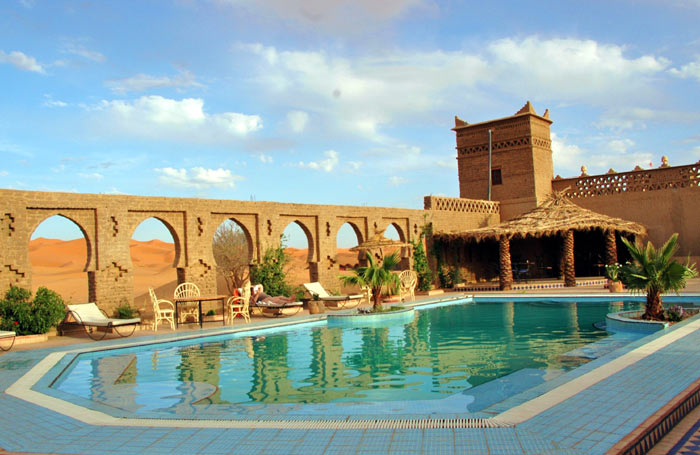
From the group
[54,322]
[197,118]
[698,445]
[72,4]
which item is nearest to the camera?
[698,445]

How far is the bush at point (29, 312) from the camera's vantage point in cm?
1077

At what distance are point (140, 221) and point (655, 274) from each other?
36.1 feet

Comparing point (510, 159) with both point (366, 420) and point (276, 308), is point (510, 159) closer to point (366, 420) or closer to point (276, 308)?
point (276, 308)

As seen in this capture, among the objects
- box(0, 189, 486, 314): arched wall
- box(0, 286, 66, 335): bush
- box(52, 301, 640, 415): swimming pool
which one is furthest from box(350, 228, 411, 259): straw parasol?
box(0, 286, 66, 335): bush

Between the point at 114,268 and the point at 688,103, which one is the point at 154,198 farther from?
the point at 688,103

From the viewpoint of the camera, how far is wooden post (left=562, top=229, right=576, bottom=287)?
19.4 metres

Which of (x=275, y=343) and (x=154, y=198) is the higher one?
(x=154, y=198)

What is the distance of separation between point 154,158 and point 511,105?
16066 millimetres

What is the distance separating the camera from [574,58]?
1398 cm

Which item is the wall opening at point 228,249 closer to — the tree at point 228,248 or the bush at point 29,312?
the tree at point 228,248

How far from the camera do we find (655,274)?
951cm

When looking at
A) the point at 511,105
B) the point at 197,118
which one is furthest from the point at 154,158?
the point at 511,105

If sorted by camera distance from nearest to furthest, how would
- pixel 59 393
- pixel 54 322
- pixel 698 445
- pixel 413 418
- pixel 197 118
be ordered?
pixel 698 445 < pixel 413 418 < pixel 59 393 < pixel 54 322 < pixel 197 118

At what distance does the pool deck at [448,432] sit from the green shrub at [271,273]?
10943 mm
